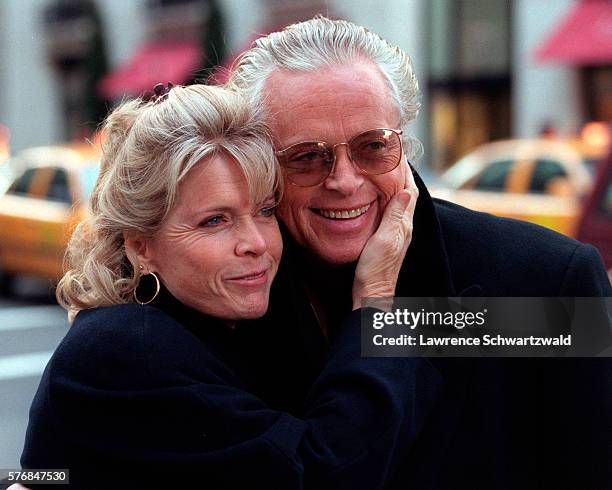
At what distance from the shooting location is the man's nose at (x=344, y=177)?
7.38 ft

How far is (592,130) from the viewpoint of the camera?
10281mm

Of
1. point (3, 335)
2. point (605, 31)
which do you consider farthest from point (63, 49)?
point (3, 335)

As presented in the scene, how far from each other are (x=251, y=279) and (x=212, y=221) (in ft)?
0.46

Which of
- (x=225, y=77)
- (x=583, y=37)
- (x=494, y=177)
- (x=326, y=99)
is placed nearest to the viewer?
(x=326, y=99)

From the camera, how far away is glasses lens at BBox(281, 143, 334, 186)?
2.23m

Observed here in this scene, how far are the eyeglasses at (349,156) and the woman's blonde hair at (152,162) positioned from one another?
5cm

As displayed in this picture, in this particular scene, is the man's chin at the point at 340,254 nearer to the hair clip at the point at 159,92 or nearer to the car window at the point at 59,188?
the hair clip at the point at 159,92

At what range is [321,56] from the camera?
2.27 m

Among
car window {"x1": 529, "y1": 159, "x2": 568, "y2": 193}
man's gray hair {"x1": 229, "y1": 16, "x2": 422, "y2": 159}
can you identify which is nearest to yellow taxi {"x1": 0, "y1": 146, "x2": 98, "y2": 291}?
car window {"x1": 529, "y1": 159, "x2": 568, "y2": 193}

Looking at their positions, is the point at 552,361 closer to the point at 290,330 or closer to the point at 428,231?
the point at 428,231

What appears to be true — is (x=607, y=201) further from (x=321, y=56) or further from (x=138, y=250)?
(x=138, y=250)

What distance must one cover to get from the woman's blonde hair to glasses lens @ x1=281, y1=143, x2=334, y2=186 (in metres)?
0.05

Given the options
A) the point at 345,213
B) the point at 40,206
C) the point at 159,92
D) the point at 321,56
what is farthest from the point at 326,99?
the point at 40,206

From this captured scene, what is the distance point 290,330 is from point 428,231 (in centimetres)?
34
